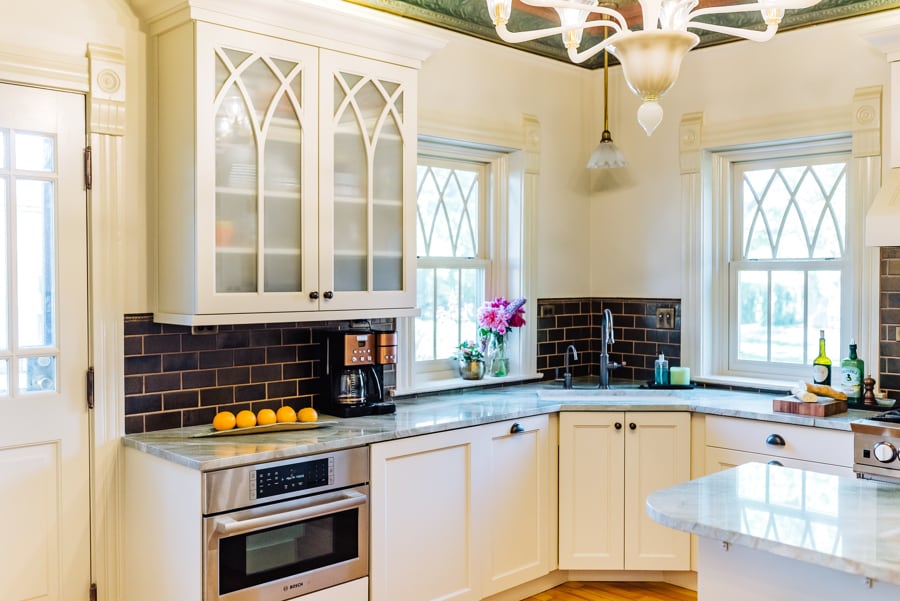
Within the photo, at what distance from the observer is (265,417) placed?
320 cm

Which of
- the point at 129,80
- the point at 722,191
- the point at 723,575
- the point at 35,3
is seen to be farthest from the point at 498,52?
the point at 723,575

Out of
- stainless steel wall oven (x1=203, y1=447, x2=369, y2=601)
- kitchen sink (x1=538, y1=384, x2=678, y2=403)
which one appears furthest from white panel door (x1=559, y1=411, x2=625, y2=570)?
stainless steel wall oven (x1=203, y1=447, x2=369, y2=601)

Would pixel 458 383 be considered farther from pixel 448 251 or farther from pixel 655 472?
pixel 655 472

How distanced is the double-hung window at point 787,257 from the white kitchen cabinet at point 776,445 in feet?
2.38

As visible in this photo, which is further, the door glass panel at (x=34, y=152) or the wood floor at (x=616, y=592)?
the wood floor at (x=616, y=592)

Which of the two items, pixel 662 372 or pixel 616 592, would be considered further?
pixel 662 372

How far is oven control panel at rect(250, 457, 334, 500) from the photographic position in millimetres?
2801

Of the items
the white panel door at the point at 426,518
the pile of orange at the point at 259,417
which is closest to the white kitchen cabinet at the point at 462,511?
the white panel door at the point at 426,518

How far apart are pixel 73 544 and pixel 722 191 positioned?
3.43 meters

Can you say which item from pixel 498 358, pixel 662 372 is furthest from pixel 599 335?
pixel 498 358

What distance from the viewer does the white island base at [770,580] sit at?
187cm

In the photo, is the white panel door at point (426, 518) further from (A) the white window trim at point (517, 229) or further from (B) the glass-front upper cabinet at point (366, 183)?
(A) the white window trim at point (517, 229)

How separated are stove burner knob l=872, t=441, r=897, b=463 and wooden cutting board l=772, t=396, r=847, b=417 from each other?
0.27 metres

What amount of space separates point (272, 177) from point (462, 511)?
151 centimetres
